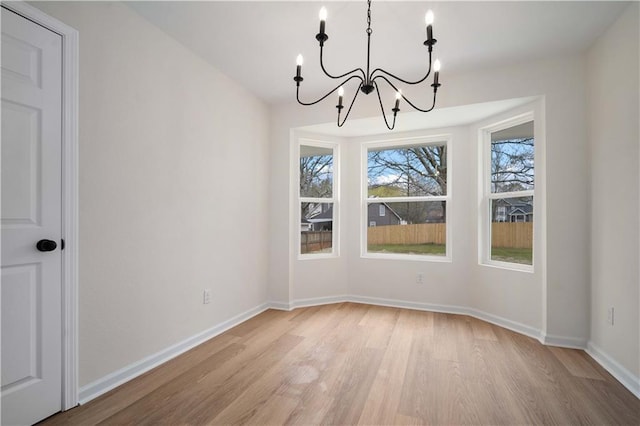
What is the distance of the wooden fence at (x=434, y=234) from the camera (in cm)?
308

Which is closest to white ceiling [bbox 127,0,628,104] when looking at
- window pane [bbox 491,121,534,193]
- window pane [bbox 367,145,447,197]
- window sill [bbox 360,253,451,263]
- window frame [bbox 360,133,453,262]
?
window pane [bbox 491,121,534,193]

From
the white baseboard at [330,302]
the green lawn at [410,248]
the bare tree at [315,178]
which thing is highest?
the bare tree at [315,178]

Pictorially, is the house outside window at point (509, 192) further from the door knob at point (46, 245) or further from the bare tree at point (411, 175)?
the door knob at point (46, 245)

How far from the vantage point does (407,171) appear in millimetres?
3949

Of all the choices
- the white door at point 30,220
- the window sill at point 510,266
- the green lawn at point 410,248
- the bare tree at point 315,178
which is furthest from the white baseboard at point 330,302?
the bare tree at point 315,178

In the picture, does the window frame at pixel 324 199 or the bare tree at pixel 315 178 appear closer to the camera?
the window frame at pixel 324 199

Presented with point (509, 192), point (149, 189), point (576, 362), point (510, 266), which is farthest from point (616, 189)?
point (149, 189)

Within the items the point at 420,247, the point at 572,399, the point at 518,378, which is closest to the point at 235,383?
the point at 518,378

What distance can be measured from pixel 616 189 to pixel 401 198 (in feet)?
6.78

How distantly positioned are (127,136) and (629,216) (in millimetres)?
3506

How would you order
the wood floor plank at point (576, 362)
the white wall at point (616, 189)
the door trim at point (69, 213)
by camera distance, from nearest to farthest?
the door trim at point (69, 213), the white wall at point (616, 189), the wood floor plank at point (576, 362)

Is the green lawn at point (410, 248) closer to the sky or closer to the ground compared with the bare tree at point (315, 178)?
closer to the ground

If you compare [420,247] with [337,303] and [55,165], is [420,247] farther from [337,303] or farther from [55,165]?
[55,165]

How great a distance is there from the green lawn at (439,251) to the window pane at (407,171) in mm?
679
